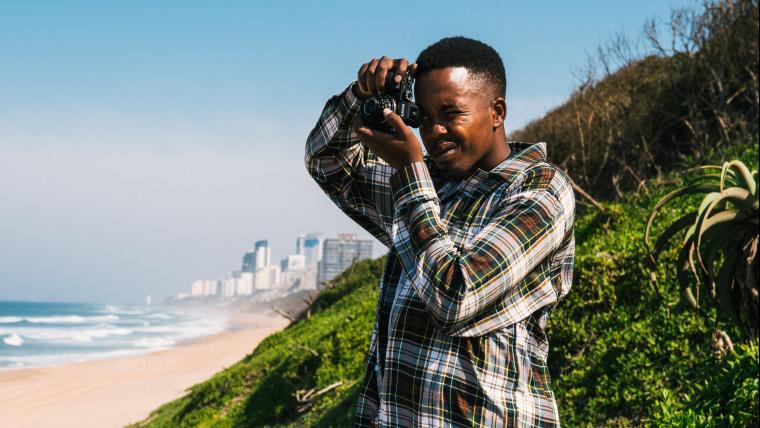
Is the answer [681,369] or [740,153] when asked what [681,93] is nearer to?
[740,153]

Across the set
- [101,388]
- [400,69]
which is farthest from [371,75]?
[101,388]

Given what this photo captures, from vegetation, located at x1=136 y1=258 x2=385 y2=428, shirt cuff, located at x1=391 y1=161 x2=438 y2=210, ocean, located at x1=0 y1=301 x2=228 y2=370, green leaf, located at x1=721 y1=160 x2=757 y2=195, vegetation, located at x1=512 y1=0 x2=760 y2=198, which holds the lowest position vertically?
ocean, located at x1=0 y1=301 x2=228 y2=370

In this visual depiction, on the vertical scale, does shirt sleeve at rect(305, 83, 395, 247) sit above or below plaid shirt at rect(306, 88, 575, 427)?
above

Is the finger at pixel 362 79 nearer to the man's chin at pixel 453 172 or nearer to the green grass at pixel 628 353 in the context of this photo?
the man's chin at pixel 453 172

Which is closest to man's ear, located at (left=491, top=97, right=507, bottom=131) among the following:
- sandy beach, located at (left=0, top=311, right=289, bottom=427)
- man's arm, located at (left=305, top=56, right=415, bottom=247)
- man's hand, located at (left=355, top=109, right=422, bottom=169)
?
man's hand, located at (left=355, top=109, right=422, bottom=169)

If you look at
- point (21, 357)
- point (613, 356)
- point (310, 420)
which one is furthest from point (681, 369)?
point (21, 357)

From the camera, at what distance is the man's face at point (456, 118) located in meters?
1.69

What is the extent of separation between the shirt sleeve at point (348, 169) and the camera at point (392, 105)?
232 mm

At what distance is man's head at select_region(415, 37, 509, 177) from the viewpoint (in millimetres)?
1688

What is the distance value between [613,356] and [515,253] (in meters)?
3.95

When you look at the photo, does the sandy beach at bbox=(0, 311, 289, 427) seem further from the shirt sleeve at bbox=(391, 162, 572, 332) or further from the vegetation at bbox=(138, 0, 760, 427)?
the shirt sleeve at bbox=(391, 162, 572, 332)

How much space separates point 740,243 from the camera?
393 cm

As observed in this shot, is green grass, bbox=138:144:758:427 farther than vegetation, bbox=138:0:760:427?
No

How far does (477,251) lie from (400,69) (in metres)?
0.53
